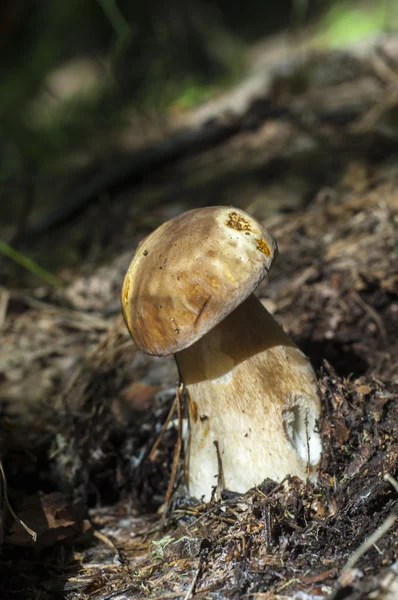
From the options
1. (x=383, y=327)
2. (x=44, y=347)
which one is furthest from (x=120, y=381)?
(x=383, y=327)

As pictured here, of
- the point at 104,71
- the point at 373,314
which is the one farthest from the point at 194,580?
the point at 104,71

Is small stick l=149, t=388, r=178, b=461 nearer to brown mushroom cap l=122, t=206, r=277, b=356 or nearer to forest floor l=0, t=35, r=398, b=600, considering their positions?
forest floor l=0, t=35, r=398, b=600

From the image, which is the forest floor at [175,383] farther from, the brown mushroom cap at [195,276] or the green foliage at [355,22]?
the green foliage at [355,22]

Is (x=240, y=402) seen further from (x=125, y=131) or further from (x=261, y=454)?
(x=125, y=131)

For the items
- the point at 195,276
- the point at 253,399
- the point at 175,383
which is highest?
the point at 195,276

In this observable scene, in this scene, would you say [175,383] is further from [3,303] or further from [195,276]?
[3,303]

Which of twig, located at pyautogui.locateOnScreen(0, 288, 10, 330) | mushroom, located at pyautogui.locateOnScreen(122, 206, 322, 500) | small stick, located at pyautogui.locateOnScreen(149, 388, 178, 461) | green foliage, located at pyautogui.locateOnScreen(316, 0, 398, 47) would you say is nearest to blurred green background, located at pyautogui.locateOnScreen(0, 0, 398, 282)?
green foliage, located at pyautogui.locateOnScreen(316, 0, 398, 47)
